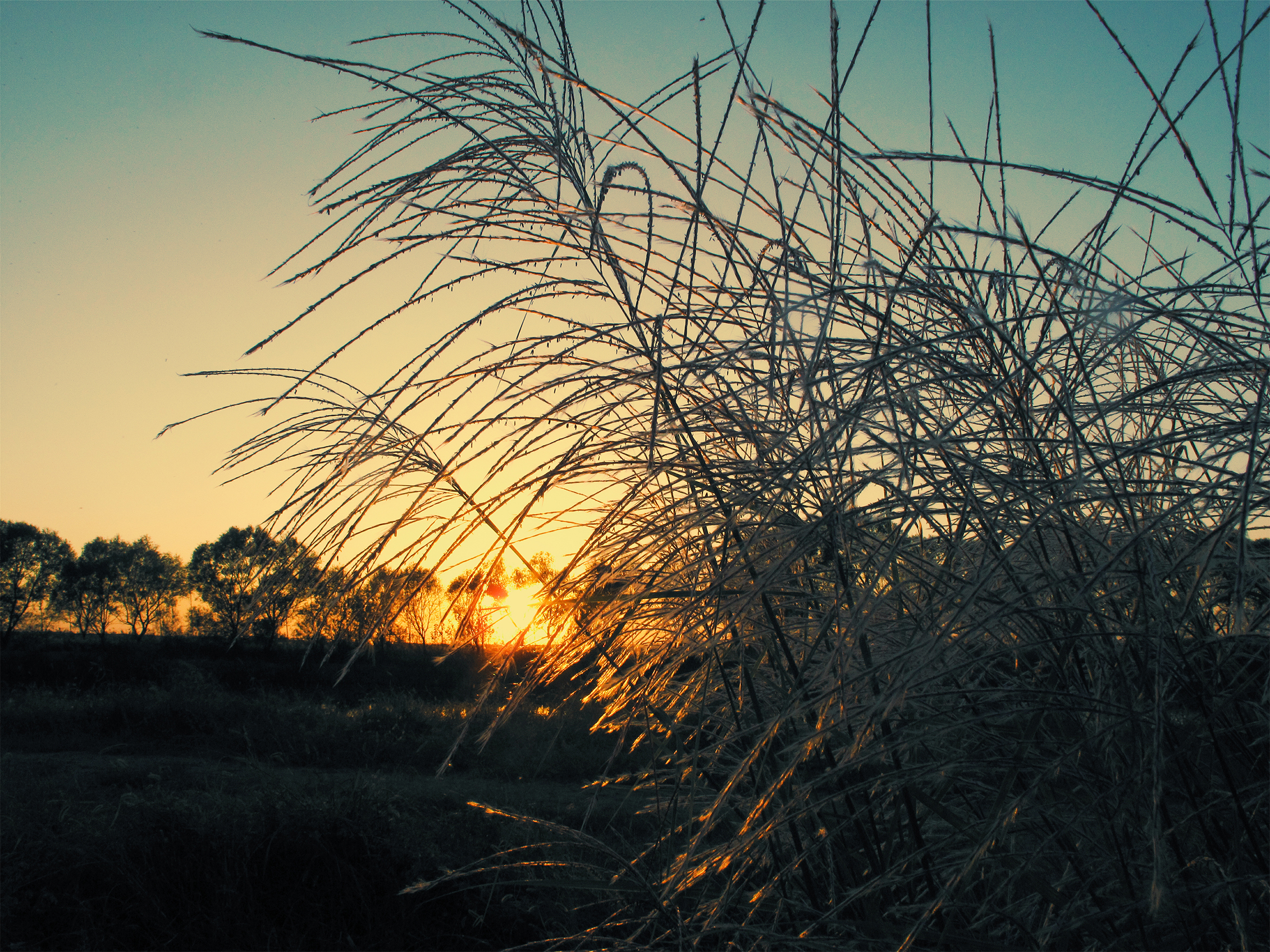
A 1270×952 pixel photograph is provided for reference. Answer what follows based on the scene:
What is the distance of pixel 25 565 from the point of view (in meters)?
26.6

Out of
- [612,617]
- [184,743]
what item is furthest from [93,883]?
[184,743]

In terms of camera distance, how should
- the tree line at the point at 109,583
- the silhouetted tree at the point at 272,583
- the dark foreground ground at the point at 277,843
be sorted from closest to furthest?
the silhouetted tree at the point at 272,583 → the dark foreground ground at the point at 277,843 → the tree line at the point at 109,583

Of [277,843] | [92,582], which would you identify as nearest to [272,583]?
[277,843]

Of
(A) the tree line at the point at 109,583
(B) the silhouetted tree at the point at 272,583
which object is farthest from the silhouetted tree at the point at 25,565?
(B) the silhouetted tree at the point at 272,583

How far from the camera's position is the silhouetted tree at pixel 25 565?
2559 centimetres

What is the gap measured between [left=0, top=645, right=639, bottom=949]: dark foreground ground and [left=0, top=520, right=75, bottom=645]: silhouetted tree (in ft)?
72.4

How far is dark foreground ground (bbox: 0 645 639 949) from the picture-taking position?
12.2ft

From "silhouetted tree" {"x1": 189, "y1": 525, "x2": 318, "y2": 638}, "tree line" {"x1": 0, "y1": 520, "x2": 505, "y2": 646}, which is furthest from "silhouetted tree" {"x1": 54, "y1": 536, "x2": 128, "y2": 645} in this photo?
"silhouetted tree" {"x1": 189, "y1": 525, "x2": 318, "y2": 638}

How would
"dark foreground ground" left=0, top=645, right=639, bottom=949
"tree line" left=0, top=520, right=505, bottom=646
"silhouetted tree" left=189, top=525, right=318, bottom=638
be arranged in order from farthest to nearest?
"tree line" left=0, top=520, right=505, bottom=646, "dark foreground ground" left=0, top=645, right=639, bottom=949, "silhouetted tree" left=189, top=525, right=318, bottom=638

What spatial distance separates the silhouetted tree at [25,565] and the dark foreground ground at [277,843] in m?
22.1

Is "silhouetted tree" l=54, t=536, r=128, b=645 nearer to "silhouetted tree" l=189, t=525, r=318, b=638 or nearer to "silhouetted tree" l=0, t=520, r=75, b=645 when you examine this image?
"silhouetted tree" l=0, t=520, r=75, b=645

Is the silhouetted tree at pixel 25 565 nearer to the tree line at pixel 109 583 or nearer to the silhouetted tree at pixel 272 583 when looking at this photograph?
the tree line at pixel 109 583

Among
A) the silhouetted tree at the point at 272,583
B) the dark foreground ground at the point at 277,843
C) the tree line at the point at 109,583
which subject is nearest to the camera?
the silhouetted tree at the point at 272,583

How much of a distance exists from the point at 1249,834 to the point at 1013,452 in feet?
1.39
